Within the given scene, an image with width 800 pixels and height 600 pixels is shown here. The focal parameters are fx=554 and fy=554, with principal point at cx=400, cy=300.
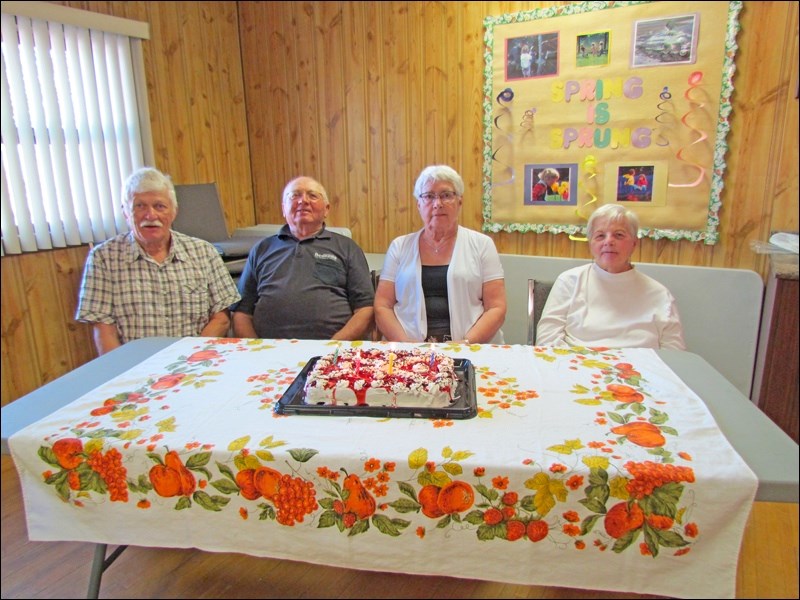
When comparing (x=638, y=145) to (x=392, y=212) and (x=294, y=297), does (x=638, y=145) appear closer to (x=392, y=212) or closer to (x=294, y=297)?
(x=392, y=212)

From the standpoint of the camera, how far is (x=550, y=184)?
2709 mm

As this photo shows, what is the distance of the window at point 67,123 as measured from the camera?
91.2 inches

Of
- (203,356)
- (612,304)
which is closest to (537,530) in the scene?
(203,356)

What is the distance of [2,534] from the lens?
1.16 m

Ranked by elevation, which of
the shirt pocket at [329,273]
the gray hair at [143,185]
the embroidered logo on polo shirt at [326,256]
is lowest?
the shirt pocket at [329,273]

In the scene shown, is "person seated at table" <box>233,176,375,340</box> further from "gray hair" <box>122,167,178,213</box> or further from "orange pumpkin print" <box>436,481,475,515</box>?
"orange pumpkin print" <box>436,481,475,515</box>

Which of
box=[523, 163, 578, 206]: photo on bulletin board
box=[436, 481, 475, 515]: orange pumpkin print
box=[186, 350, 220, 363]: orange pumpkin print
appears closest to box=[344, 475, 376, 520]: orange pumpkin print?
box=[436, 481, 475, 515]: orange pumpkin print

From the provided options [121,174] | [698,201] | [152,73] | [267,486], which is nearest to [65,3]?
[152,73]

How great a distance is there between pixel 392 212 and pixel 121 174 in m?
1.42

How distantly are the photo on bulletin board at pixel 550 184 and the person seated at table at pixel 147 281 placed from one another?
1.61 m

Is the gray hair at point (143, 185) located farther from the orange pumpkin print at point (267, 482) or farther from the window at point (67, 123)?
the orange pumpkin print at point (267, 482)

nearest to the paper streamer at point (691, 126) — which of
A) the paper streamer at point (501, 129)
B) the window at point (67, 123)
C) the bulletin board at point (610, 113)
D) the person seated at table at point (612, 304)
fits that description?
the bulletin board at point (610, 113)

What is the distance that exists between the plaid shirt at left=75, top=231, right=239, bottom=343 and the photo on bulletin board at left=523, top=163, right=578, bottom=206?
1.62 metres

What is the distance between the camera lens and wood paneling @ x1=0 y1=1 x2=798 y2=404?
229 cm
